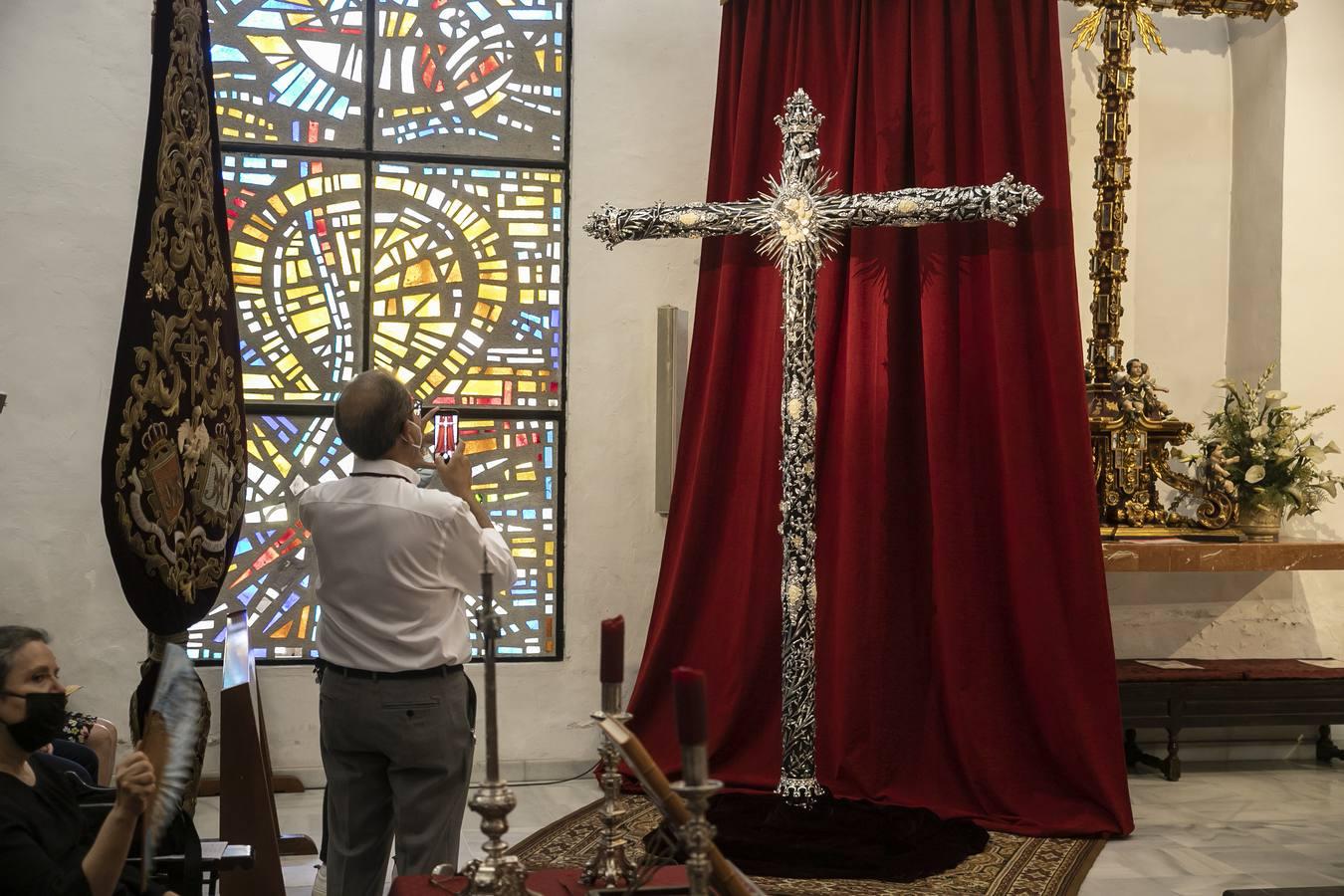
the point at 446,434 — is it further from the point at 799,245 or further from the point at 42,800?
the point at 42,800

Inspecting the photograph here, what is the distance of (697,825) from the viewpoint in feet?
5.24

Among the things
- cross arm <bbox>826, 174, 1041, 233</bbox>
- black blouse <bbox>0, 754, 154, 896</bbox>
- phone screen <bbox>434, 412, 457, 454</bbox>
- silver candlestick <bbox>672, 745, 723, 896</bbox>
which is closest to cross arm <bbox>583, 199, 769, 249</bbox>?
cross arm <bbox>826, 174, 1041, 233</bbox>

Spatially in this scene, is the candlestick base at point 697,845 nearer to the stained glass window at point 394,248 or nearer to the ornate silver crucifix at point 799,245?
the ornate silver crucifix at point 799,245

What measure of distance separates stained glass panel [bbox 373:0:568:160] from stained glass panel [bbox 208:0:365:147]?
113mm

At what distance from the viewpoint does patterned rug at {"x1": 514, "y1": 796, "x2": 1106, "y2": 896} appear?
3982 millimetres

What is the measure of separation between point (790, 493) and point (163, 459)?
7.34ft

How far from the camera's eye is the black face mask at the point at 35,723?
2.42 m

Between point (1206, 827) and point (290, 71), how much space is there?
180 inches

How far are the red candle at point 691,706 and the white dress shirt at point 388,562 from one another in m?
1.39

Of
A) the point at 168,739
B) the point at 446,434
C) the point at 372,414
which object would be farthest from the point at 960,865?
the point at 168,739

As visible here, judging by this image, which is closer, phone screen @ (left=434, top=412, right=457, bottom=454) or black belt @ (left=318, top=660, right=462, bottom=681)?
black belt @ (left=318, top=660, right=462, bottom=681)

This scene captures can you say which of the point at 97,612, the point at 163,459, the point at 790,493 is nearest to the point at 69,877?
the point at 163,459

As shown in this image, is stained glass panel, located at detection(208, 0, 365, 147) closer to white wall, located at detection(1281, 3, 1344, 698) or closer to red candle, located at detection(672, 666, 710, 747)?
white wall, located at detection(1281, 3, 1344, 698)

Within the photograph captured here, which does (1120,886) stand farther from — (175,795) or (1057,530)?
(175,795)
